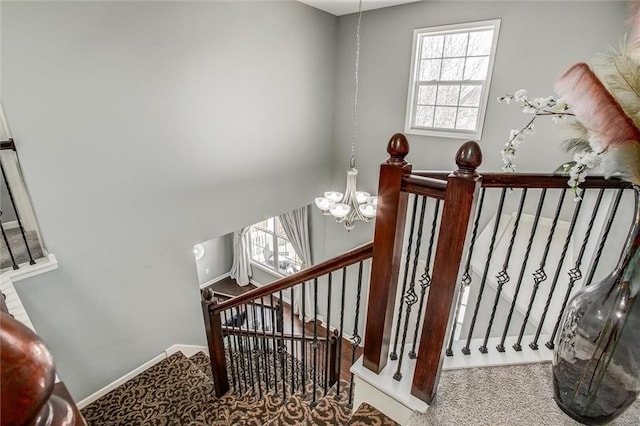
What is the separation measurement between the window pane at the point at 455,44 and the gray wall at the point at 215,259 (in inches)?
230

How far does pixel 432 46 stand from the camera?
4008 millimetres

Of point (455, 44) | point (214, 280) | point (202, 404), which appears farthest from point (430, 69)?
point (214, 280)

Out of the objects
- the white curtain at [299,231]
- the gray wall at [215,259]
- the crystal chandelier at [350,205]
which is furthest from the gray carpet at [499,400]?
the gray wall at [215,259]

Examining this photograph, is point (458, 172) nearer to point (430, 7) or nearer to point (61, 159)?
point (61, 159)

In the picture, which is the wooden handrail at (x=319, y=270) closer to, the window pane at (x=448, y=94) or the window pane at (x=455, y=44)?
the window pane at (x=448, y=94)

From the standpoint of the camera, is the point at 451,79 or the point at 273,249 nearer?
the point at 451,79

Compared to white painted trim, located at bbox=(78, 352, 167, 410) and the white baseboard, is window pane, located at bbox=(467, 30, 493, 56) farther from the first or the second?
white painted trim, located at bbox=(78, 352, 167, 410)

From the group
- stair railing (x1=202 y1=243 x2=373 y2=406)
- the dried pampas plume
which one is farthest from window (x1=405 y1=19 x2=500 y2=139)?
the dried pampas plume

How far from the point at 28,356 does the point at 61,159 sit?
10.1 feet

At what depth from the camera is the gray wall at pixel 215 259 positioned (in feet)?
24.2

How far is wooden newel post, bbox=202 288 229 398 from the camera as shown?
2393 millimetres

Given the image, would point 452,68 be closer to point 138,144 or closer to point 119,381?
point 138,144

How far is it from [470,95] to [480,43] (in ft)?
1.85

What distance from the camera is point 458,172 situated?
1.14m
